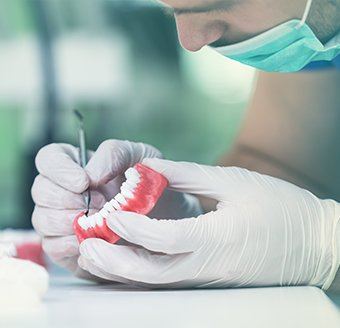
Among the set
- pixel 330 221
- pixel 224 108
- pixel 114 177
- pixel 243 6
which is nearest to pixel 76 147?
pixel 114 177

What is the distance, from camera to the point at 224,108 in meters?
1.91

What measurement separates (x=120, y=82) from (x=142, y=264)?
1.94 ft

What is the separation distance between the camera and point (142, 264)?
4.91 feet

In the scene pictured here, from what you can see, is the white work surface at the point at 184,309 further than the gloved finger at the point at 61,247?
No

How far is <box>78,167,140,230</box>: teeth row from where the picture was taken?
1.55 meters

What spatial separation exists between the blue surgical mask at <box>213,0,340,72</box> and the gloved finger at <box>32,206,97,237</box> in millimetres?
487

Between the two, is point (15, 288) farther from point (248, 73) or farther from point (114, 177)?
point (248, 73)

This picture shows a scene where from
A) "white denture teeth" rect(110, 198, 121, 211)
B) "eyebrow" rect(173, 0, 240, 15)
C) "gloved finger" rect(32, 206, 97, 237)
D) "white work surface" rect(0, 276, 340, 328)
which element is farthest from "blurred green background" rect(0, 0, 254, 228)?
"white work surface" rect(0, 276, 340, 328)

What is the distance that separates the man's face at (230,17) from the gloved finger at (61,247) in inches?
21.0

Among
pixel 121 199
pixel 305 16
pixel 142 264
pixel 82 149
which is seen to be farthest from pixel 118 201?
pixel 305 16

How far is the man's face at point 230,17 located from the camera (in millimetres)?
1689

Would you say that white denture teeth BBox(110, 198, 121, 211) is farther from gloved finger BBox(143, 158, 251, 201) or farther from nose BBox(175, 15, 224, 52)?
nose BBox(175, 15, 224, 52)

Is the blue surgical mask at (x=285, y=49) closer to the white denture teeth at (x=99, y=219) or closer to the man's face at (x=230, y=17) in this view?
the man's face at (x=230, y=17)

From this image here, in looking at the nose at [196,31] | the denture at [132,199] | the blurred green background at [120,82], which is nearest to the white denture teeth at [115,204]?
the denture at [132,199]
